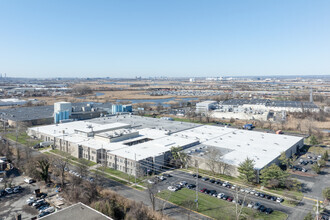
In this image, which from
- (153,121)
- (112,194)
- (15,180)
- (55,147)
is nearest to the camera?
(112,194)

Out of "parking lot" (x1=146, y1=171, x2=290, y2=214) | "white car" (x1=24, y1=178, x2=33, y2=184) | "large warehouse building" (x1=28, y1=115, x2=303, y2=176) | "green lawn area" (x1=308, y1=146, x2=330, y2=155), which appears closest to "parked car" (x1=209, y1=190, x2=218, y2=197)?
"parking lot" (x1=146, y1=171, x2=290, y2=214)

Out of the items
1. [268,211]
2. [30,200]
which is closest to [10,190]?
[30,200]

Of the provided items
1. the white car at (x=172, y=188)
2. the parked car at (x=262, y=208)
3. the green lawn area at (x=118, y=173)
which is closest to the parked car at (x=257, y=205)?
the parked car at (x=262, y=208)

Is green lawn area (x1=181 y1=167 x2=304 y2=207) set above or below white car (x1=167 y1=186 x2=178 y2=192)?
below

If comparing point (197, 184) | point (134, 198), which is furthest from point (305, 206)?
point (134, 198)

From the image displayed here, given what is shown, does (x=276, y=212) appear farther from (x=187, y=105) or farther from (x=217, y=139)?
(x=187, y=105)

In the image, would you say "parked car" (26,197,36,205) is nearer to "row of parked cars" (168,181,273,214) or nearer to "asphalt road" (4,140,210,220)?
"asphalt road" (4,140,210,220)

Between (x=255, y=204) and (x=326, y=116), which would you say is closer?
(x=255, y=204)
